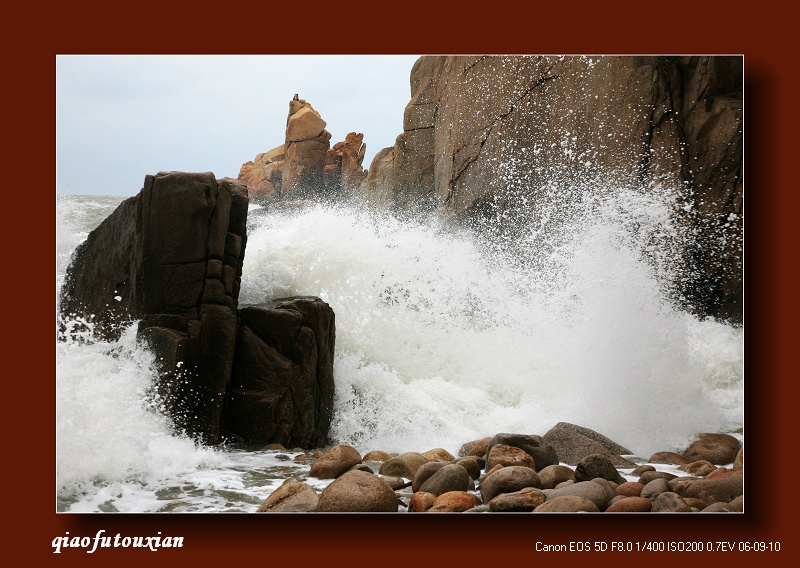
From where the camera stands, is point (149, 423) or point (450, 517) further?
point (149, 423)

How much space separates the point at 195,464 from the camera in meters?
3.78

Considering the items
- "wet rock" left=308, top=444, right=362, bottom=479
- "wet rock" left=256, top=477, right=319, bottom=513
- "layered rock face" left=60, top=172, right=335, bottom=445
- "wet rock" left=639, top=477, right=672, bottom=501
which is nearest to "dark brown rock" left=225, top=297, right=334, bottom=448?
"layered rock face" left=60, top=172, right=335, bottom=445

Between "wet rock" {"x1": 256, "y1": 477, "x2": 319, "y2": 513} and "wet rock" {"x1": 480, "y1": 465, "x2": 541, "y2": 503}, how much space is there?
0.76 m

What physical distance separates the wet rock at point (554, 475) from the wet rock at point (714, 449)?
0.75 m

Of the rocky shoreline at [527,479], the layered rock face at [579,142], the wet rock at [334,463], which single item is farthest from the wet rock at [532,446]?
the layered rock face at [579,142]

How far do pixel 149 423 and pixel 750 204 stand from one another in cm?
313

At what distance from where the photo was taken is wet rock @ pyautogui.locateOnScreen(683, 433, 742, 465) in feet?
12.4

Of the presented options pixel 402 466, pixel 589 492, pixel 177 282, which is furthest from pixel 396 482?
pixel 177 282

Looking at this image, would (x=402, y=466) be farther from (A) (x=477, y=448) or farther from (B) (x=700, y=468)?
(B) (x=700, y=468)

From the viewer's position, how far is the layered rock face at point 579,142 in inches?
174

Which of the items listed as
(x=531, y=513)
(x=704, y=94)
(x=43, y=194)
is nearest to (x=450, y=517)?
(x=531, y=513)

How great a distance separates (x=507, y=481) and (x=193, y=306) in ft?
6.49

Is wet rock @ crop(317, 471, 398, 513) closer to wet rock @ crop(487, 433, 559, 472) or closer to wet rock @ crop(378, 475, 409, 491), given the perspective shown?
wet rock @ crop(378, 475, 409, 491)

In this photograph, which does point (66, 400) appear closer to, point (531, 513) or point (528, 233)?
point (531, 513)
